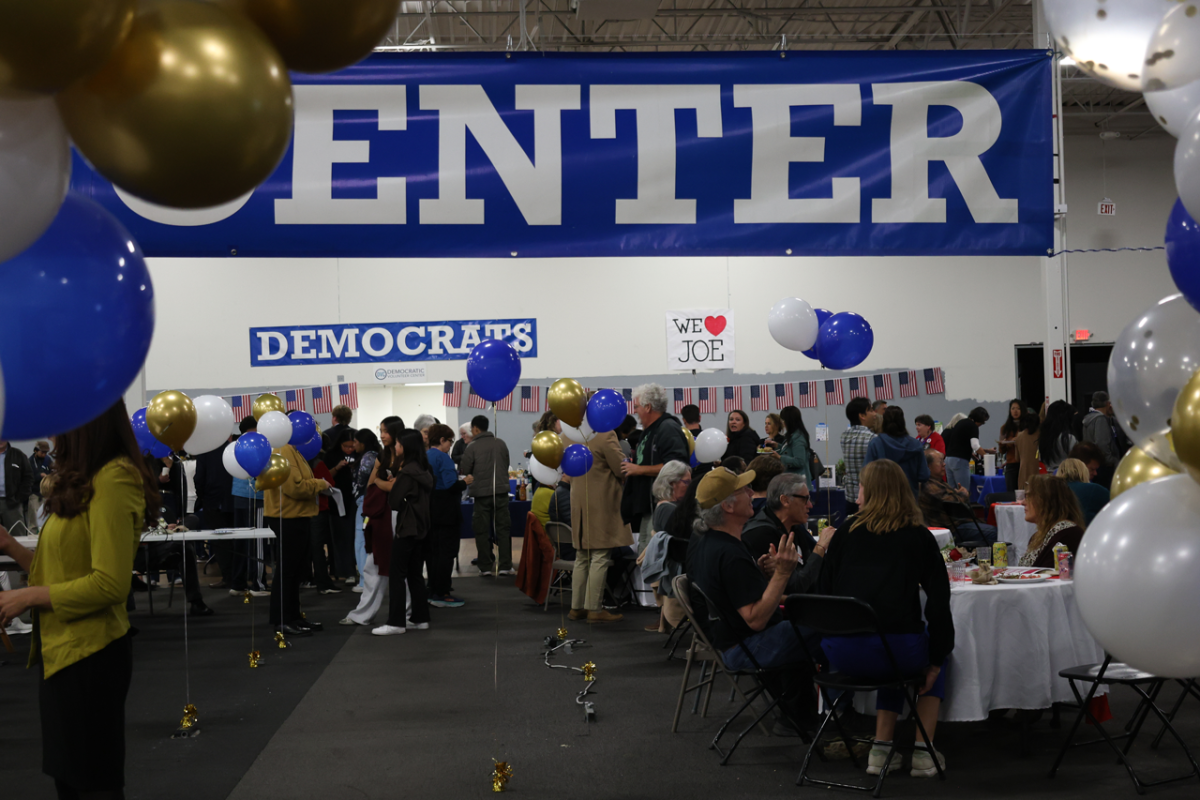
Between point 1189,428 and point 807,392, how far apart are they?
13.5 m

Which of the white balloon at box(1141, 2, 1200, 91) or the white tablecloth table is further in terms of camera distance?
the white tablecloth table

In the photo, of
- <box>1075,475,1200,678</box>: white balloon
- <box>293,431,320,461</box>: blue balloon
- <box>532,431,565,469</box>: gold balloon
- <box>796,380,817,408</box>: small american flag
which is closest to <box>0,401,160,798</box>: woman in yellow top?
<box>1075,475,1200,678</box>: white balloon

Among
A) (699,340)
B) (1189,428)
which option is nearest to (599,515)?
(1189,428)

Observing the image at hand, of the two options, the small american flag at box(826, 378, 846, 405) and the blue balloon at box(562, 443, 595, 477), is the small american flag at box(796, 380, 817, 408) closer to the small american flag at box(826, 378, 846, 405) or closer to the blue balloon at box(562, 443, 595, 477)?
the small american flag at box(826, 378, 846, 405)

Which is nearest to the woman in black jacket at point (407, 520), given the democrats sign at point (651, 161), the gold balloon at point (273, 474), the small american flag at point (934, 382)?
the gold balloon at point (273, 474)

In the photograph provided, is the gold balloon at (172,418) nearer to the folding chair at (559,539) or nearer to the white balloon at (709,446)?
the folding chair at (559,539)

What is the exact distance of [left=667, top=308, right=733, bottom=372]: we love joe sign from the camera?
571 inches

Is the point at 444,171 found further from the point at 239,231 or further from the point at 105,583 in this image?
the point at 105,583

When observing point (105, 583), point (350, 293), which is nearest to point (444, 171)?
point (105, 583)

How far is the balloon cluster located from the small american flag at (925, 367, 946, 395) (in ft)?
27.7

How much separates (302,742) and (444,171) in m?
2.74

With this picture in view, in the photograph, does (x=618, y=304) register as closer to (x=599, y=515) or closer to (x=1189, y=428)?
(x=599, y=515)

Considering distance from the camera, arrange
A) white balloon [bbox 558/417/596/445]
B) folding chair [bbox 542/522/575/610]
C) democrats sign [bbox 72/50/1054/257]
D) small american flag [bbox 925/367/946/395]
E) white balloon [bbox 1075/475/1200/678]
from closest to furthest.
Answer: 1. white balloon [bbox 1075/475/1200/678]
2. democrats sign [bbox 72/50/1054/257]
3. white balloon [bbox 558/417/596/445]
4. folding chair [bbox 542/522/575/610]
5. small american flag [bbox 925/367/946/395]

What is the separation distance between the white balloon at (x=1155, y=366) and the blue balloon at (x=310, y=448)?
268 inches
